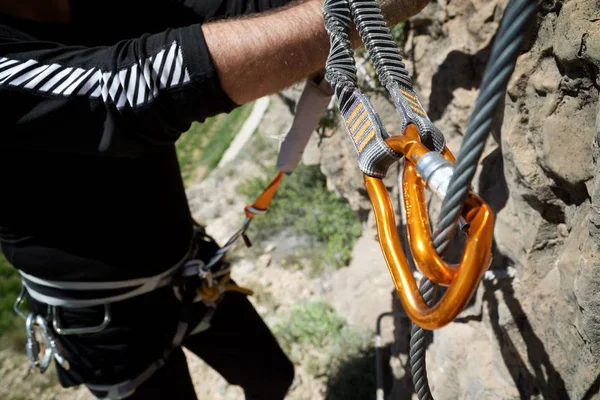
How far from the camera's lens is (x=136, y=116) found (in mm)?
916

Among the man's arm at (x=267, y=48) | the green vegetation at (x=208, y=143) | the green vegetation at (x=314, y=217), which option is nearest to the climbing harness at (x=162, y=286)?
the man's arm at (x=267, y=48)

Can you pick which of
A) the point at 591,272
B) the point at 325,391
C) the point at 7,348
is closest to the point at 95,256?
the point at 591,272

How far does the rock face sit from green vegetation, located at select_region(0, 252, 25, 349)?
8.31ft

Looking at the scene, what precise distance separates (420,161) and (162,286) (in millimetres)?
1133

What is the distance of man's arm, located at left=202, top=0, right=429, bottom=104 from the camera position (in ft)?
3.03

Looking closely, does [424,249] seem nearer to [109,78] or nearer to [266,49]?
[266,49]

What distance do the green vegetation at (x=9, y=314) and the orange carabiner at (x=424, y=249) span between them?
2.98 m

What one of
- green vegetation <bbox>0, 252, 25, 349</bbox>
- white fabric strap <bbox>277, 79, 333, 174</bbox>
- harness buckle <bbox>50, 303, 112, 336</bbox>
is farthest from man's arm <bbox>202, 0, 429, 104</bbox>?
green vegetation <bbox>0, 252, 25, 349</bbox>

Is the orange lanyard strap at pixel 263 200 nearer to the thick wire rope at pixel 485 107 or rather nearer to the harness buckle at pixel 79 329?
the harness buckle at pixel 79 329

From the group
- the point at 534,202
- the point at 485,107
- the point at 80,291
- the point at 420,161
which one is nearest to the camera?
the point at 485,107

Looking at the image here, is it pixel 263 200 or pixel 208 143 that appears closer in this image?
pixel 263 200

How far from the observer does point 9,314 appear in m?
3.15

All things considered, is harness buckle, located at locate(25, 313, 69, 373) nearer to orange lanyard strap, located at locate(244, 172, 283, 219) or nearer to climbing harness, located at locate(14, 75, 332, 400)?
climbing harness, located at locate(14, 75, 332, 400)

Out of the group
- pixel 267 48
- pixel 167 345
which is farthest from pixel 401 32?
pixel 167 345
